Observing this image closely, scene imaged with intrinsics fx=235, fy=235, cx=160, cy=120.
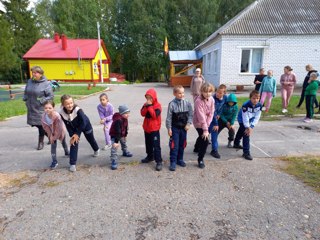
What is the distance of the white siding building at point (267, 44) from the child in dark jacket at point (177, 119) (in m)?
13.5

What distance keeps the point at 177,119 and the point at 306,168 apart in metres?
2.40

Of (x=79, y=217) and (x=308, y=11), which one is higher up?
(x=308, y=11)

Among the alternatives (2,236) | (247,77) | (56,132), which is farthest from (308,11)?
(2,236)

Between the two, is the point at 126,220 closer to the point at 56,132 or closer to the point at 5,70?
the point at 56,132

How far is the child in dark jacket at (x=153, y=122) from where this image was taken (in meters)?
3.92

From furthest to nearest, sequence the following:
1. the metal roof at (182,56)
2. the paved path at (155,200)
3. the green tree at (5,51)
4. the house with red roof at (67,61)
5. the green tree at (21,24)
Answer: the green tree at (21,24)
the green tree at (5,51)
the house with red roof at (67,61)
the metal roof at (182,56)
the paved path at (155,200)

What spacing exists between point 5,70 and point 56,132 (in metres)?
37.0

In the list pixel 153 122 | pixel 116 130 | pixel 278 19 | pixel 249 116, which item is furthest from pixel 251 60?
pixel 116 130

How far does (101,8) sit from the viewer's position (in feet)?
146

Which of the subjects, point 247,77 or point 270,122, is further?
point 247,77

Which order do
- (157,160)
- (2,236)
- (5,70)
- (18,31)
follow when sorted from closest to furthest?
(2,236) < (157,160) < (5,70) < (18,31)

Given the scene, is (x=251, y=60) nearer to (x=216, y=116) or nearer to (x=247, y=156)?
(x=216, y=116)

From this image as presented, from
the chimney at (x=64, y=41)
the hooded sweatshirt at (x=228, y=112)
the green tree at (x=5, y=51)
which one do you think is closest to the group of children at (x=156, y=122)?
the hooded sweatshirt at (x=228, y=112)

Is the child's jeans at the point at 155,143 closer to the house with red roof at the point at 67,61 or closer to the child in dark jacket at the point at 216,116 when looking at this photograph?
the child in dark jacket at the point at 216,116
